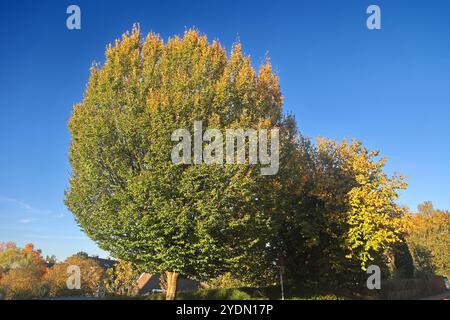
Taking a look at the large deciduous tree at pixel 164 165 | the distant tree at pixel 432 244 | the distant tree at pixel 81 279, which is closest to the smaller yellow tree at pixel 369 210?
the large deciduous tree at pixel 164 165

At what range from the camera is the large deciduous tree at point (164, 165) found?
18672 mm

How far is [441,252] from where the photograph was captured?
73.8 meters

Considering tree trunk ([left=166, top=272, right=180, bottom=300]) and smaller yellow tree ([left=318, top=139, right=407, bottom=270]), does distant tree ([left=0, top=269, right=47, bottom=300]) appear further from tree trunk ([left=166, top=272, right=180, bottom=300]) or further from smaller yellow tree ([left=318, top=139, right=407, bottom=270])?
smaller yellow tree ([left=318, top=139, right=407, bottom=270])

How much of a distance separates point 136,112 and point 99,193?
5.30 m

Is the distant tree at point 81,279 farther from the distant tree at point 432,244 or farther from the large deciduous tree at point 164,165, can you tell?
the distant tree at point 432,244

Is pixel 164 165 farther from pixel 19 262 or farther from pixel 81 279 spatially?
pixel 19 262

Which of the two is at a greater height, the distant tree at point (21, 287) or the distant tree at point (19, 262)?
the distant tree at point (19, 262)

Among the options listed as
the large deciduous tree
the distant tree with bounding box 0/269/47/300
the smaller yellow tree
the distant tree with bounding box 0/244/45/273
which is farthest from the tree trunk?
the distant tree with bounding box 0/244/45/273

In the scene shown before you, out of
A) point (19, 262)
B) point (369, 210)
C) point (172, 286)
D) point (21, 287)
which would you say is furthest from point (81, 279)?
point (369, 210)

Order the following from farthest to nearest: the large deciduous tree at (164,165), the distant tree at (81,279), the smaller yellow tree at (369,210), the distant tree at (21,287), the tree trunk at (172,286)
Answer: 1. the distant tree at (81,279)
2. the distant tree at (21,287)
3. the smaller yellow tree at (369,210)
4. the tree trunk at (172,286)
5. the large deciduous tree at (164,165)

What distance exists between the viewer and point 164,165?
726 inches

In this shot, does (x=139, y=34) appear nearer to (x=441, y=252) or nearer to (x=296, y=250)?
(x=296, y=250)
